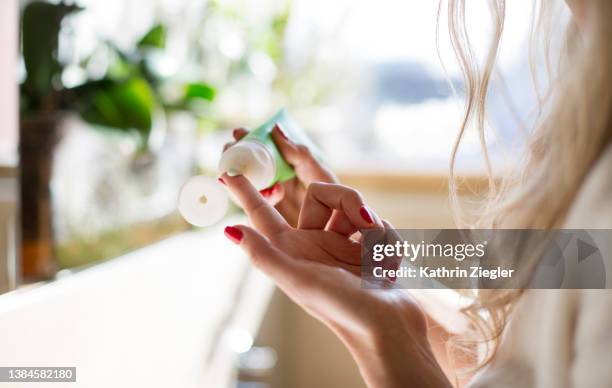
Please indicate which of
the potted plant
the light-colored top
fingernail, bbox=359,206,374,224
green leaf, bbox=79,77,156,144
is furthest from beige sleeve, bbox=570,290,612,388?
green leaf, bbox=79,77,156,144

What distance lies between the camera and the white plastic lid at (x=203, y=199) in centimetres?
43

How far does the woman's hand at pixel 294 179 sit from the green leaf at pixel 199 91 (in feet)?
1.65

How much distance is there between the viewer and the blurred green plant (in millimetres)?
646

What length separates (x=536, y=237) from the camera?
39 centimetres

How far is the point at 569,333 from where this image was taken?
1.11 feet

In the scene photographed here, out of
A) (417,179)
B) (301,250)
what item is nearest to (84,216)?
(301,250)

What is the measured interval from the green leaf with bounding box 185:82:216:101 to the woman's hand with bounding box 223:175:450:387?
0.60 m

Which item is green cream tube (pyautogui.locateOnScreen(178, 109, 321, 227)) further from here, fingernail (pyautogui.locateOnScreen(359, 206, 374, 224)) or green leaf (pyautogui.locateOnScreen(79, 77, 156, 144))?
green leaf (pyautogui.locateOnScreen(79, 77, 156, 144))

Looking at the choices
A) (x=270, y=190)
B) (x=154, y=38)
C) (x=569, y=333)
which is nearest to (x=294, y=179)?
(x=270, y=190)

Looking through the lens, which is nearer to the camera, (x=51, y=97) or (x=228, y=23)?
(x=51, y=97)

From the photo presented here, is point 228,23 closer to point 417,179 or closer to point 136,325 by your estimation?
point 417,179

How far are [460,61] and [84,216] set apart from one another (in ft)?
1.54

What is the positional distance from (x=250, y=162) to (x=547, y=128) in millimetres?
188

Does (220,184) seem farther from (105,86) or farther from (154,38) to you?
(154,38)
